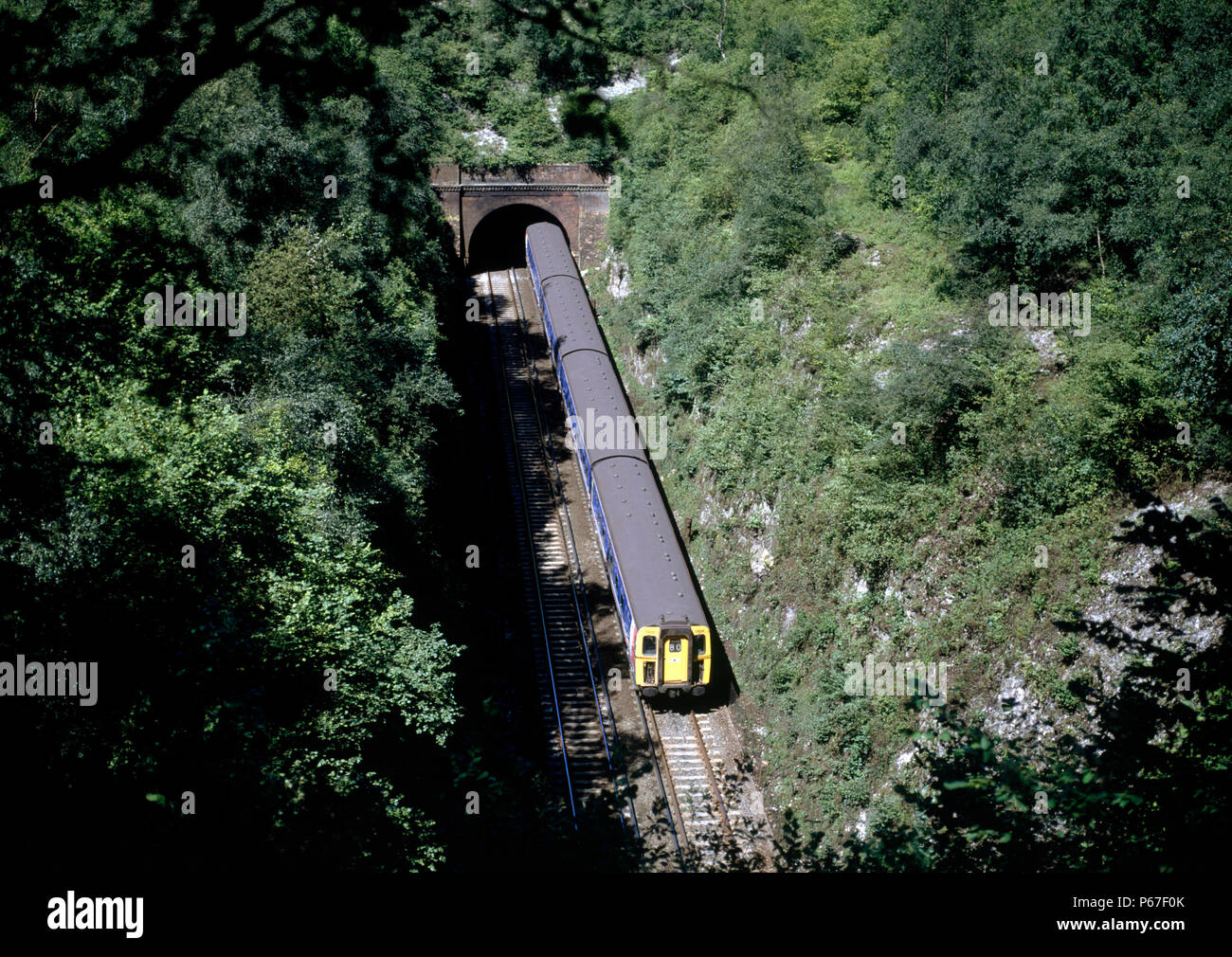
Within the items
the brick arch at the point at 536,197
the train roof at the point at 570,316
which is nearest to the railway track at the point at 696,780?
the train roof at the point at 570,316

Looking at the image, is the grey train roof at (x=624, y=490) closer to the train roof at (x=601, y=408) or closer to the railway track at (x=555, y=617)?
the train roof at (x=601, y=408)

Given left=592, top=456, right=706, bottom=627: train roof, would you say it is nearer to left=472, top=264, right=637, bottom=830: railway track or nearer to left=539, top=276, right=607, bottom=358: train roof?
left=472, top=264, right=637, bottom=830: railway track

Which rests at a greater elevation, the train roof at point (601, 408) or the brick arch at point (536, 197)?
the brick arch at point (536, 197)

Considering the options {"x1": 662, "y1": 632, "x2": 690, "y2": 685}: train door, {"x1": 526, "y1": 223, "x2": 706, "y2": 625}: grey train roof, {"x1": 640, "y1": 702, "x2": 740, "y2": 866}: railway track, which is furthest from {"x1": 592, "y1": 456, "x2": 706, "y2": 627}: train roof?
{"x1": 640, "y1": 702, "x2": 740, "y2": 866}: railway track

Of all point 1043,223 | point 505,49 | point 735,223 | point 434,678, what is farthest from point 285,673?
point 505,49

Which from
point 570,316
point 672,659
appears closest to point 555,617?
point 672,659

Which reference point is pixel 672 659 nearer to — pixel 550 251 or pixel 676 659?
pixel 676 659

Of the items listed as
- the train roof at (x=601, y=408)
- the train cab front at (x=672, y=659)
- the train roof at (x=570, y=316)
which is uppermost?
the train roof at (x=570, y=316)
